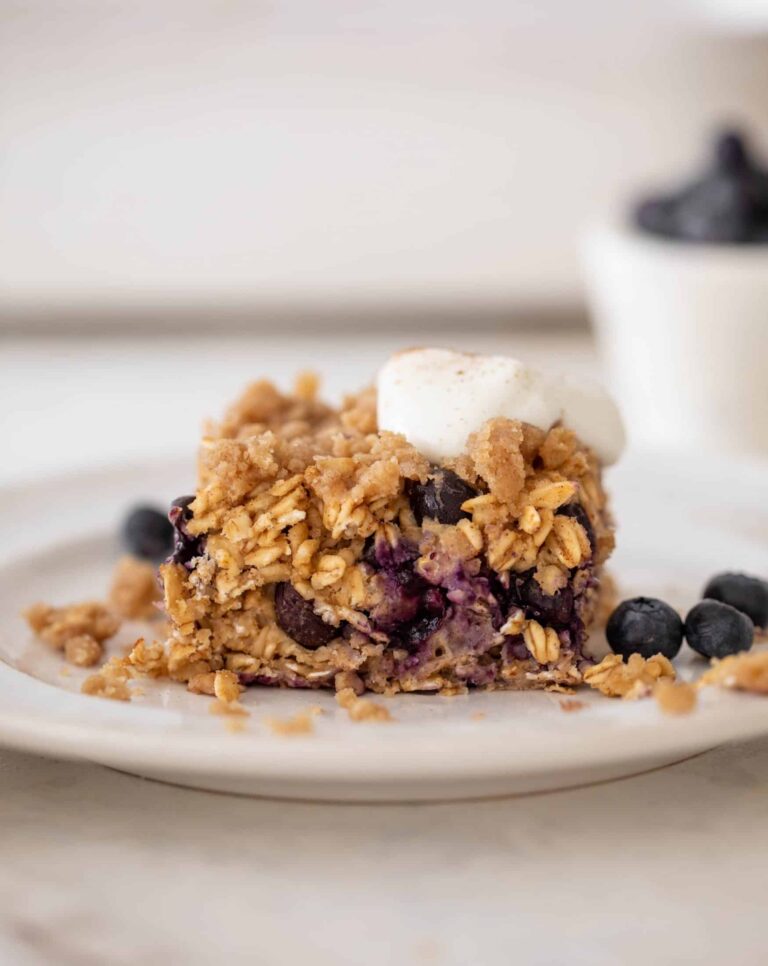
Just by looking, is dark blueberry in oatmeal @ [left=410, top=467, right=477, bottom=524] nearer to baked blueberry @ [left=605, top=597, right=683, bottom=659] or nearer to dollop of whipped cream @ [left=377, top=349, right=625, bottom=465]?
dollop of whipped cream @ [left=377, top=349, right=625, bottom=465]

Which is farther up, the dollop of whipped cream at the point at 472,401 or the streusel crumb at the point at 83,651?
the dollop of whipped cream at the point at 472,401

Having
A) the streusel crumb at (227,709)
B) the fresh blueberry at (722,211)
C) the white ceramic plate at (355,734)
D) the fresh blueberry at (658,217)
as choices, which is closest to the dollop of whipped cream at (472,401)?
the white ceramic plate at (355,734)

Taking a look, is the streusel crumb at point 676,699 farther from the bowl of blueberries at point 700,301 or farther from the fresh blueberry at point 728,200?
the fresh blueberry at point 728,200

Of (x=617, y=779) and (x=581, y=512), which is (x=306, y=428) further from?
(x=617, y=779)

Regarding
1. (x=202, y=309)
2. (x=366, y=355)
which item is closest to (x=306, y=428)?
(x=366, y=355)

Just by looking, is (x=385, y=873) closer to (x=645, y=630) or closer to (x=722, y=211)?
(x=645, y=630)
